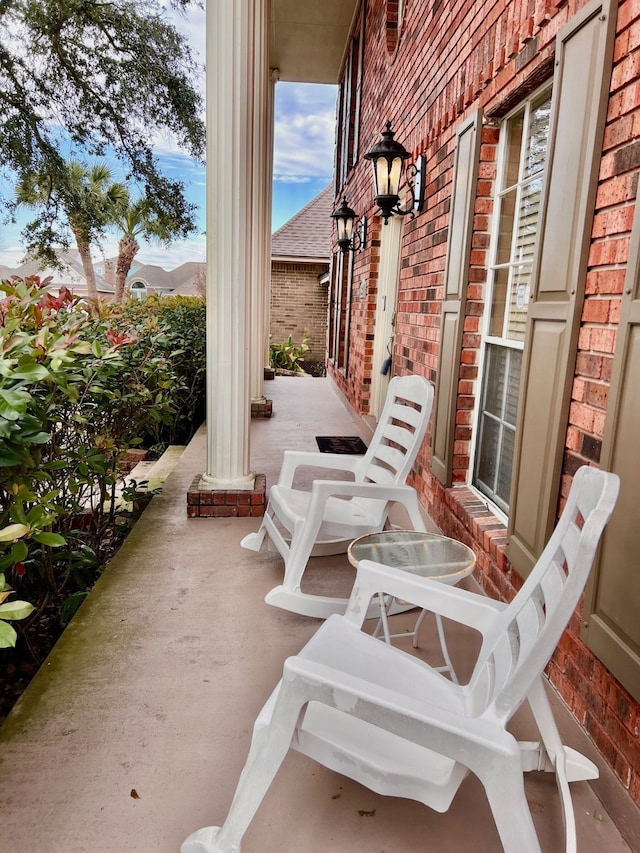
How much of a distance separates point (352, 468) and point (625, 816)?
1869 mm

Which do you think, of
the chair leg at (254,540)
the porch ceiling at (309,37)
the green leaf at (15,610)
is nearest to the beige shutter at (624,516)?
the green leaf at (15,610)

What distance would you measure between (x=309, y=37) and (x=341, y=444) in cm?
676

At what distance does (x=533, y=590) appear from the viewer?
1.39m

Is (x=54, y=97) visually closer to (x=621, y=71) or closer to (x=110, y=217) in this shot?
(x=110, y=217)

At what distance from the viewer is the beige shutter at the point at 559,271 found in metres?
1.74

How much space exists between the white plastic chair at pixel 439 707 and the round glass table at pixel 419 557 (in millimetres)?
330

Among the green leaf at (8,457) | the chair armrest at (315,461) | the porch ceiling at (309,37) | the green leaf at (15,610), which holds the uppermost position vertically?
the porch ceiling at (309,37)

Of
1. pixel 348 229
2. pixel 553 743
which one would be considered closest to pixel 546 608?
pixel 553 743

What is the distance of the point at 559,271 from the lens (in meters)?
1.94

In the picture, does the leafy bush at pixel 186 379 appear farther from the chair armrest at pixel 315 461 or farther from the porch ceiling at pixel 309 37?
the porch ceiling at pixel 309 37

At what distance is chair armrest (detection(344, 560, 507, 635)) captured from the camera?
1.53 meters

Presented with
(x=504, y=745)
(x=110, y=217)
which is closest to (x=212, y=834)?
(x=504, y=745)

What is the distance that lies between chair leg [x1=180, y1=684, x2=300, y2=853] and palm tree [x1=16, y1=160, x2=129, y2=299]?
781 centimetres

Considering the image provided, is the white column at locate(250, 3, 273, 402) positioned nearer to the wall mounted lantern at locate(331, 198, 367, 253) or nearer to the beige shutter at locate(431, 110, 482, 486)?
the wall mounted lantern at locate(331, 198, 367, 253)
